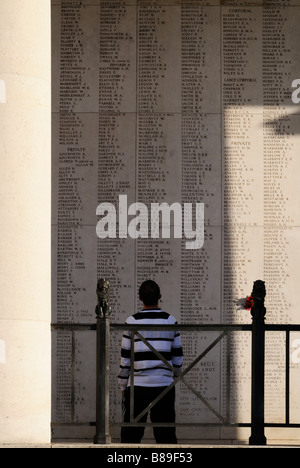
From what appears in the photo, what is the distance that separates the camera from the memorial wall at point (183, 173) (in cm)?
1570

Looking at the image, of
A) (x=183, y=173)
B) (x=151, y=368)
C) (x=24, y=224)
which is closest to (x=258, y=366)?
(x=151, y=368)

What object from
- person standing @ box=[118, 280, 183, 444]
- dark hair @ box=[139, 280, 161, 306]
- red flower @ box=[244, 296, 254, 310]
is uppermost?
dark hair @ box=[139, 280, 161, 306]

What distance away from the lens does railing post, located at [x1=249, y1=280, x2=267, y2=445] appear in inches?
470

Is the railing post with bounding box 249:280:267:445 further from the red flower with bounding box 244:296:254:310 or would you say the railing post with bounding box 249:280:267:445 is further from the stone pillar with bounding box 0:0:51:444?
the red flower with bounding box 244:296:254:310

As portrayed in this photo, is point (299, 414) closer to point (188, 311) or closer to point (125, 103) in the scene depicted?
point (188, 311)

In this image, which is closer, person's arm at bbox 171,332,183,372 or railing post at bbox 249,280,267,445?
railing post at bbox 249,280,267,445

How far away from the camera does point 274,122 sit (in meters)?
16.1

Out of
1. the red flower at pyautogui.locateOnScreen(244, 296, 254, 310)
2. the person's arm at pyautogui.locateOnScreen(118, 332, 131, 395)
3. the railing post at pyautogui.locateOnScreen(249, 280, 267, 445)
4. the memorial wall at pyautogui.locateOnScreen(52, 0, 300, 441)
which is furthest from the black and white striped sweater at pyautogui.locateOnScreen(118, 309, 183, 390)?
the red flower at pyautogui.locateOnScreen(244, 296, 254, 310)

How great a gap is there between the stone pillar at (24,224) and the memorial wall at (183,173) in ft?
12.8

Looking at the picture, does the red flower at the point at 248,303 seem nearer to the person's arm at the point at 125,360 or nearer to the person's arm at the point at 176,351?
the person's arm at the point at 176,351

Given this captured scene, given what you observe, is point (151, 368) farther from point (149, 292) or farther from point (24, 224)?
point (24, 224)

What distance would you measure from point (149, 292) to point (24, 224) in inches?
52.7

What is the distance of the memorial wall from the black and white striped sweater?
3.30 m

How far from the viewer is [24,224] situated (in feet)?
38.4
